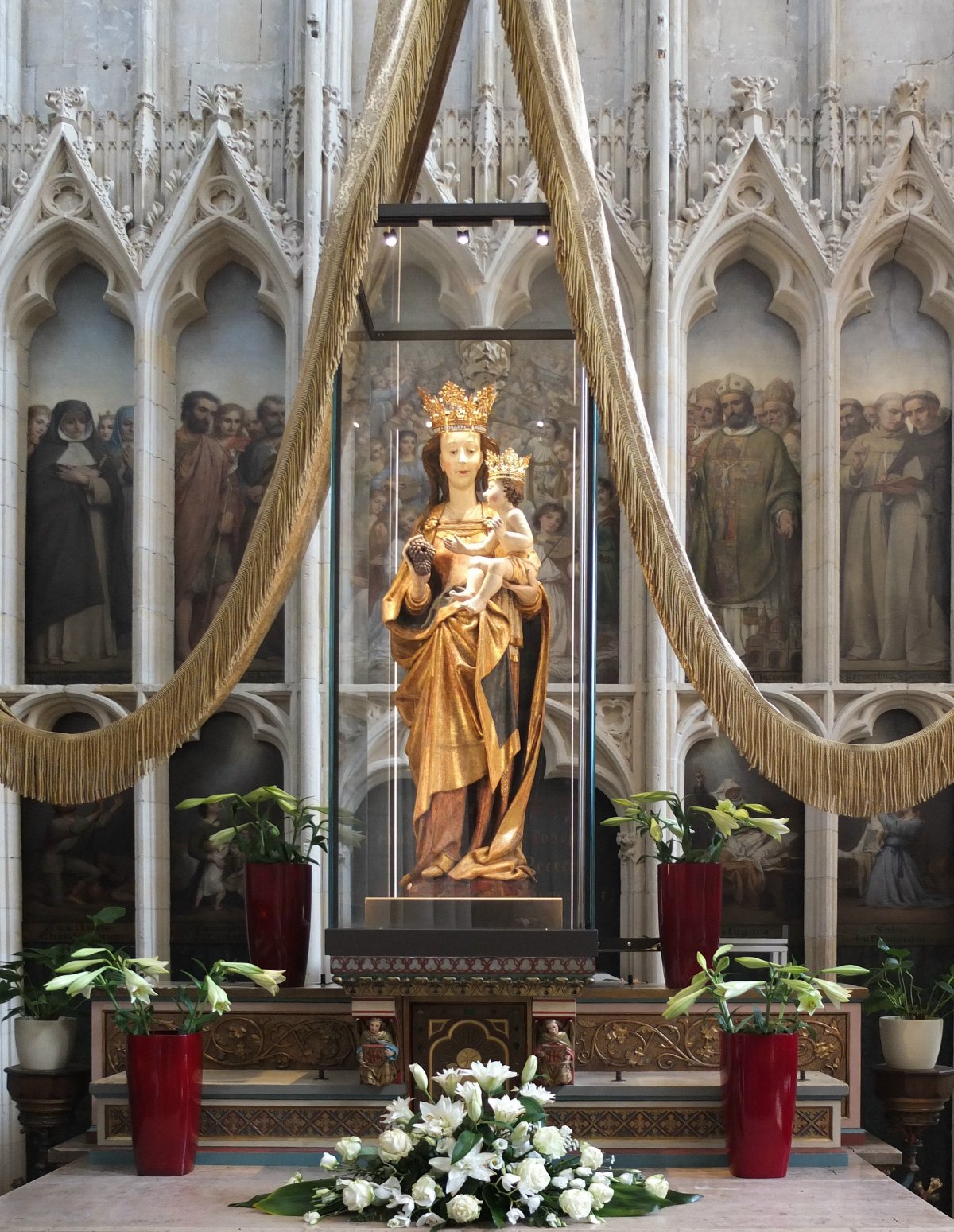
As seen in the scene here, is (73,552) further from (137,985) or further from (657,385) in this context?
(137,985)

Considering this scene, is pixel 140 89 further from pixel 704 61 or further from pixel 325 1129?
pixel 325 1129

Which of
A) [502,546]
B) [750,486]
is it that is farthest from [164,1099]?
[750,486]

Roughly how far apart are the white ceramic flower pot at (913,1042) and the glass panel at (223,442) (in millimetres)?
4453

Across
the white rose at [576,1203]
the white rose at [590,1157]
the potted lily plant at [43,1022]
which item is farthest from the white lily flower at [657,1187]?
the potted lily plant at [43,1022]

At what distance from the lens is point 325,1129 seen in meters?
6.60

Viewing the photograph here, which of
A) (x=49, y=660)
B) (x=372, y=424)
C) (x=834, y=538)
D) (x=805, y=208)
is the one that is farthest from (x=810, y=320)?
(x=49, y=660)

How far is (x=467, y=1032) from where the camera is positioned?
650 cm

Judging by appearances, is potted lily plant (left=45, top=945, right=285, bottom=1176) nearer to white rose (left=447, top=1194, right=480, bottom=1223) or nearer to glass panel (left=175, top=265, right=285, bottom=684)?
white rose (left=447, top=1194, right=480, bottom=1223)

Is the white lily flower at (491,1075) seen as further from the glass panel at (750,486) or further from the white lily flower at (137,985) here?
the glass panel at (750,486)

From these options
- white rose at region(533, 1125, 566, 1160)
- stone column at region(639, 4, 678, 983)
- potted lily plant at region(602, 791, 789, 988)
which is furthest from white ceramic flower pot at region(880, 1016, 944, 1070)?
white rose at region(533, 1125, 566, 1160)

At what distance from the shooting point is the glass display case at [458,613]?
664cm

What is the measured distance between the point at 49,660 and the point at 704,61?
→ 600cm

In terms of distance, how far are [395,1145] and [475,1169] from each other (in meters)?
0.29

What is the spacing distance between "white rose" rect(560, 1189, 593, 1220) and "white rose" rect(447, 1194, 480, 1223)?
1.00ft
